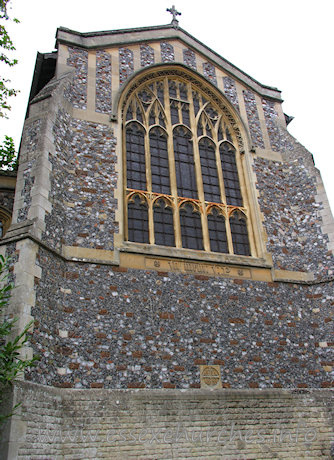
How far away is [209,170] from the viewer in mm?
13102

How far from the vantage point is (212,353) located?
995 cm

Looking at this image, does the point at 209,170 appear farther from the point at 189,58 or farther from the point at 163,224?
the point at 189,58

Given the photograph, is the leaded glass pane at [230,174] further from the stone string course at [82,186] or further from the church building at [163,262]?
the stone string course at [82,186]

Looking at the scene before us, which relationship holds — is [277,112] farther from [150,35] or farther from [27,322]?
[27,322]

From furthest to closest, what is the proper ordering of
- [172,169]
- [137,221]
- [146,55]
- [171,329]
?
[146,55] < [172,169] < [137,221] < [171,329]

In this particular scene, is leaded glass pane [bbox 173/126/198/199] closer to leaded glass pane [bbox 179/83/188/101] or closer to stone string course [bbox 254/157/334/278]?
leaded glass pane [bbox 179/83/188/101]

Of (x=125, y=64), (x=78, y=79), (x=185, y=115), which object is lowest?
(x=185, y=115)

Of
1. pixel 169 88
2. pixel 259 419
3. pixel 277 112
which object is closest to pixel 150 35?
pixel 169 88

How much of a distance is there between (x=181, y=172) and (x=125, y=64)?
12.4 ft

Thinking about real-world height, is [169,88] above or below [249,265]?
above

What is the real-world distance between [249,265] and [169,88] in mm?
6099

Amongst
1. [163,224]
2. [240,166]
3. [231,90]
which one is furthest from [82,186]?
[231,90]

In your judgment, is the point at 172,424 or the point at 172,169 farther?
the point at 172,169

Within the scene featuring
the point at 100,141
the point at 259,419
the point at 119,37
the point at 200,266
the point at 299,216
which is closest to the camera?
the point at 259,419
